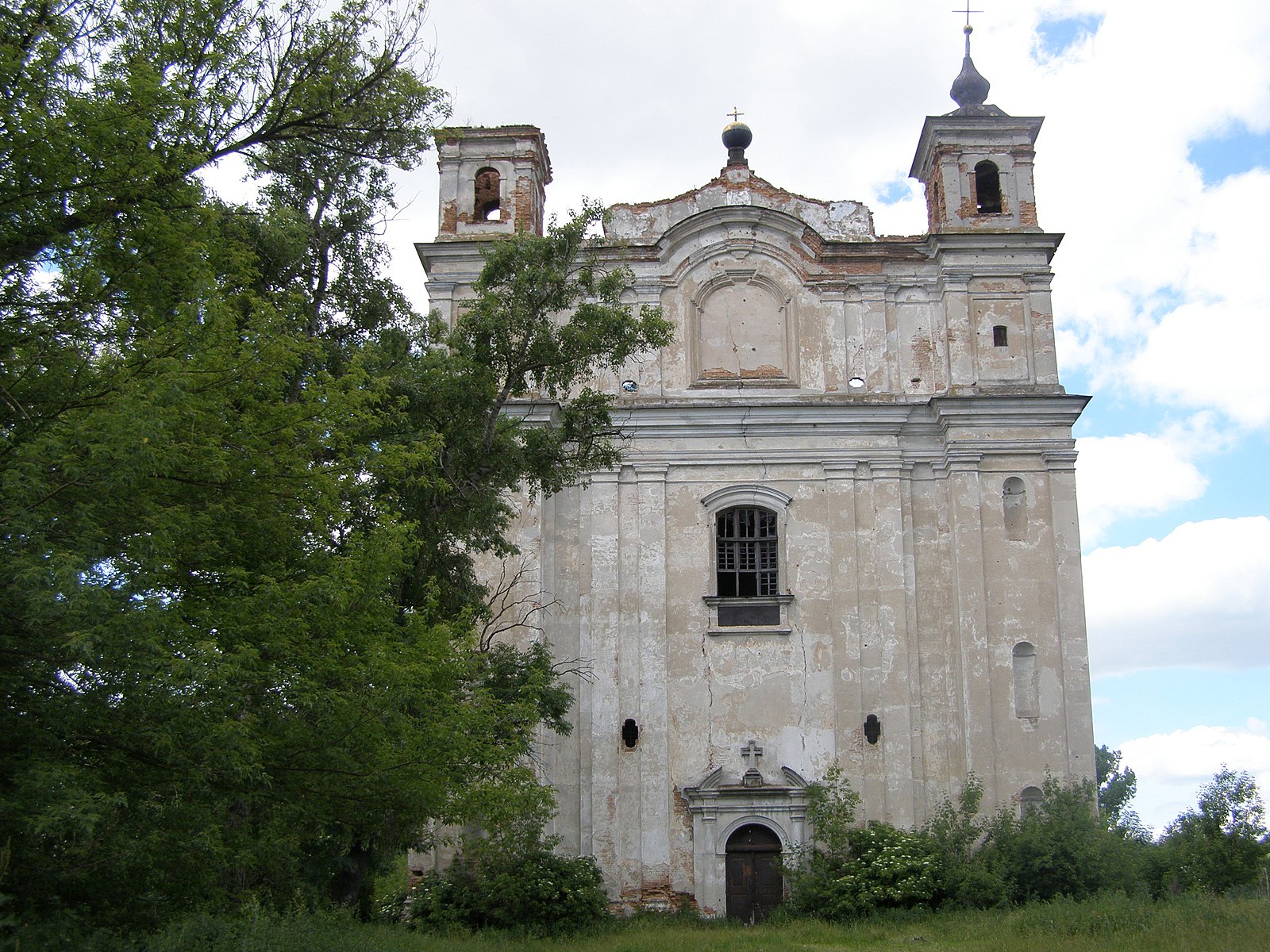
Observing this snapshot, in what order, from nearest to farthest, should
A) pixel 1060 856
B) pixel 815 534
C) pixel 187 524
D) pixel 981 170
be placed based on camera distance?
pixel 187 524, pixel 1060 856, pixel 815 534, pixel 981 170

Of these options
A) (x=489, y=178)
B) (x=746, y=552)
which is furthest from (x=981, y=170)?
(x=489, y=178)

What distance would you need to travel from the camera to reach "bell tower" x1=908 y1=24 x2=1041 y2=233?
770 inches

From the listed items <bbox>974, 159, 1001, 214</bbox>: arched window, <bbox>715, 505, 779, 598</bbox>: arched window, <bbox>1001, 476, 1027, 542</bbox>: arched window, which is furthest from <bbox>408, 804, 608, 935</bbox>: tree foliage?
<bbox>974, 159, 1001, 214</bbox>: arched window

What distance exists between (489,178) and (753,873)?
1141 centimetres

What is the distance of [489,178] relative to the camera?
20125 millimetres

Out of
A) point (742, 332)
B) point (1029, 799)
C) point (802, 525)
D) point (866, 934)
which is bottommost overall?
point (866, 934)

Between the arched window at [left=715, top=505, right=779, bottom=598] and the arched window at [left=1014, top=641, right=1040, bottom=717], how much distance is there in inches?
138

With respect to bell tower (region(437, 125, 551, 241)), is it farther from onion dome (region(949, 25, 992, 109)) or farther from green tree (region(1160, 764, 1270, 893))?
green tree (region(1160, 764, 1270, 893))

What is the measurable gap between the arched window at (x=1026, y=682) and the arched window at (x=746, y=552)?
3.51m

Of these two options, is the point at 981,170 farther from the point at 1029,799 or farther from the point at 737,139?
the point at 1029,799

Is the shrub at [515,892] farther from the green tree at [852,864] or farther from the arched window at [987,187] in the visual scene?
the arched window at [987,187]

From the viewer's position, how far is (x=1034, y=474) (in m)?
18.2

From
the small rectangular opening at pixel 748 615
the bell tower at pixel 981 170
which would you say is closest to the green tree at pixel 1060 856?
the small rectangular opening at pixel 748 615

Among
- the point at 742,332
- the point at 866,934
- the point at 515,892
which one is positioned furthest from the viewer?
the point at 742,332
